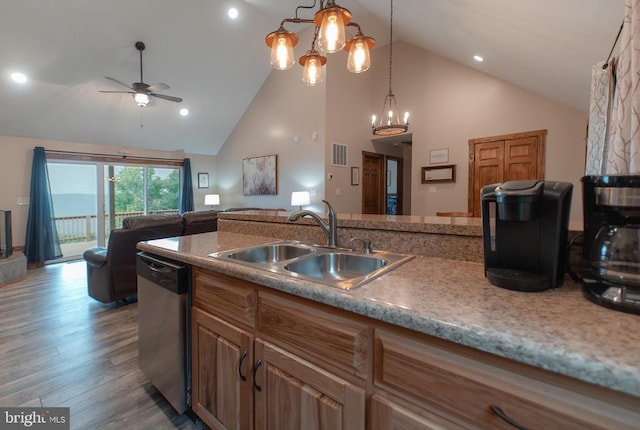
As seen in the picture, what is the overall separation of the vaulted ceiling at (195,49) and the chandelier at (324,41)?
1492mm

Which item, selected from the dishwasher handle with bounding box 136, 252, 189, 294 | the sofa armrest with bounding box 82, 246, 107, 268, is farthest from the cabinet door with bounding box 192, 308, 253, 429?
the sofa armrest with bounding box 82, 246, 107, 268

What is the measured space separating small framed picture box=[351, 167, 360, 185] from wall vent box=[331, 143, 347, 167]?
28cm

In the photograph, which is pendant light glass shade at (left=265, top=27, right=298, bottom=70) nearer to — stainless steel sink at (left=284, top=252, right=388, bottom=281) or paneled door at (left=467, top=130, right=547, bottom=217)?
stainless steel sink at (left=284, top=252, right=388, bottom=281)

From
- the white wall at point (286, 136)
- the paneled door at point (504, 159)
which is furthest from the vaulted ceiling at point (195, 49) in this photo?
the paneled door at point (504, 159)

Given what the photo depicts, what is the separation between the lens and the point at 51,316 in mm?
3016

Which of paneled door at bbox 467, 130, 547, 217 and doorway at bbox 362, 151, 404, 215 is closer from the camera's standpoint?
paneled door at bbox 467, 130, 547, 217

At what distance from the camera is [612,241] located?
2.67ft

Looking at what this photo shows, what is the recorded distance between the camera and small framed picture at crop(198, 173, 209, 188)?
7.71 metres

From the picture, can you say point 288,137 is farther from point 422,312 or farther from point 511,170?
point 422,312

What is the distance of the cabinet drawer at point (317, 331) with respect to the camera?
876 millimetres

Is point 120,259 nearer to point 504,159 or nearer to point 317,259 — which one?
point 317,259

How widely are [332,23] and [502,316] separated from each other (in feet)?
5.88

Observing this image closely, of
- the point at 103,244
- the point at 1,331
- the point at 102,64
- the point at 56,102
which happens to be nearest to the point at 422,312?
the point at 1,331

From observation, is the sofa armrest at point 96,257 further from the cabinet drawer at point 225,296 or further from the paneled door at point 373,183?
the paneled door at point 373,183
